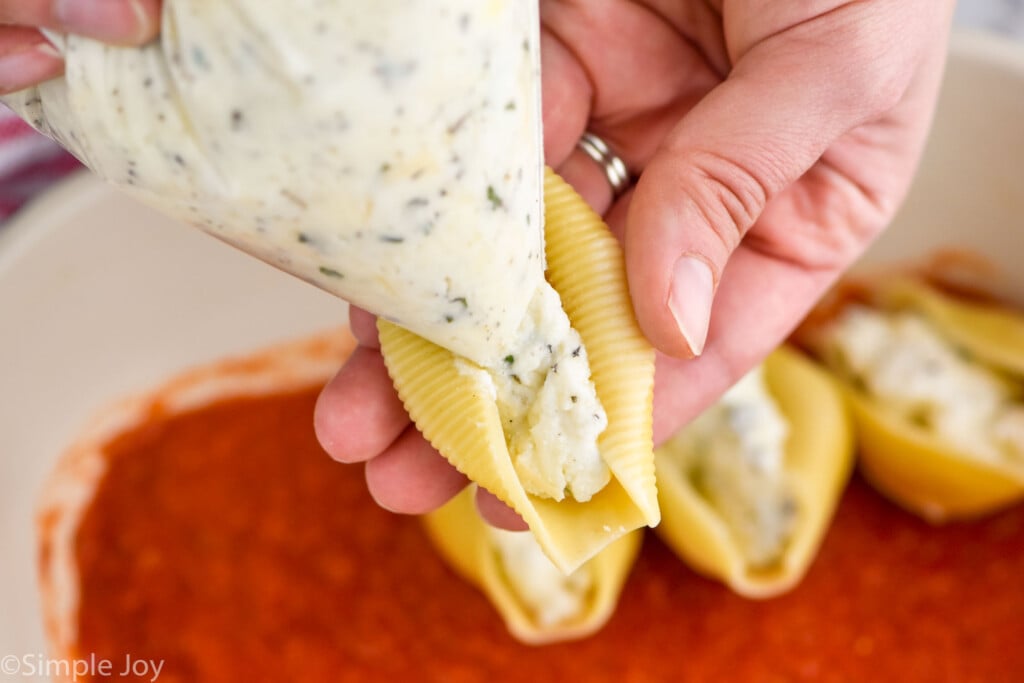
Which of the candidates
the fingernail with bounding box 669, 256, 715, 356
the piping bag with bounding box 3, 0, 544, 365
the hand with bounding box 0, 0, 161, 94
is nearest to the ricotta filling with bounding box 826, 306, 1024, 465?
the fingernail with bounding box 669, 256, 715, 356

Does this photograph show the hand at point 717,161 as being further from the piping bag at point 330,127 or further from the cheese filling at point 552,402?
the piping bag at point 330,127

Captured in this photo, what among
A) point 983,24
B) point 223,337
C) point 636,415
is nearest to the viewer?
point 636,415

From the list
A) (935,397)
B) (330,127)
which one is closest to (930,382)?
(935,397)

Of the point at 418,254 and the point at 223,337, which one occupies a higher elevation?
the point at 418,254

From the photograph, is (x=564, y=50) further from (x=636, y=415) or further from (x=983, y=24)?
(x=983, y=24)

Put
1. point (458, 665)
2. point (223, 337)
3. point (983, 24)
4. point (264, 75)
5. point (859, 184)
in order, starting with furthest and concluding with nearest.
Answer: point (983, 24)
point (223, 337)
point (458, 665)
point (859, 184)
point (264, 75)

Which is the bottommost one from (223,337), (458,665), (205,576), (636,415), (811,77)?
(458,665)

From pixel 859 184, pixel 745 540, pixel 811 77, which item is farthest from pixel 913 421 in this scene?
pixel 811 77
